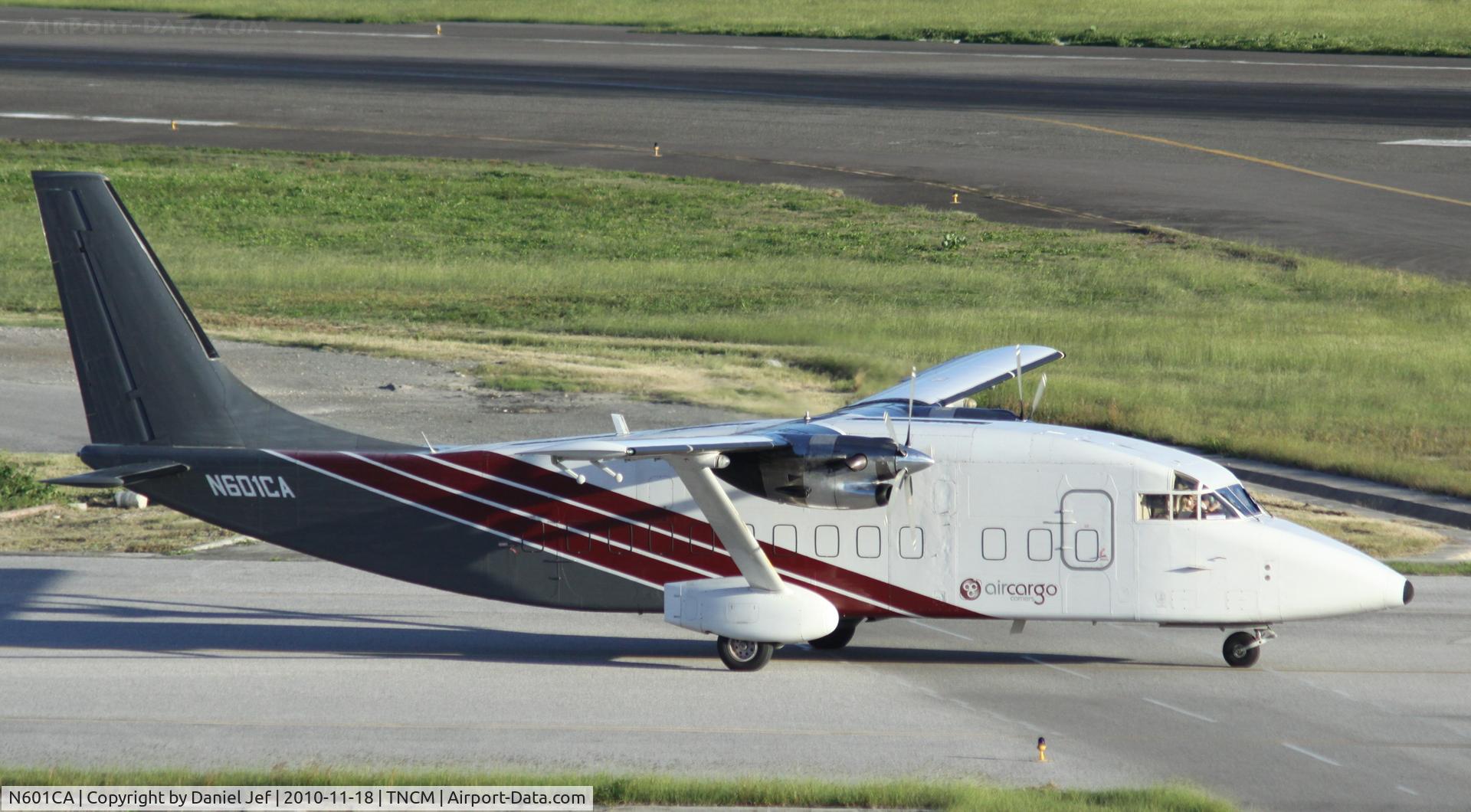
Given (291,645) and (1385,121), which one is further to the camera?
(1385,121)

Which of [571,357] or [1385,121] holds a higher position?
[1385,121]

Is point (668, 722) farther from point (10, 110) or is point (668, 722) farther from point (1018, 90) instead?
point (10, 110)

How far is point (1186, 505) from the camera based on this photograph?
726 inches

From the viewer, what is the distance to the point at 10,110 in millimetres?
70000

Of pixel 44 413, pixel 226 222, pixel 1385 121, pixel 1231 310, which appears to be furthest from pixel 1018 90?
pixel 44 413

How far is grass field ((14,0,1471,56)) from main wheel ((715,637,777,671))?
73341 millimetres

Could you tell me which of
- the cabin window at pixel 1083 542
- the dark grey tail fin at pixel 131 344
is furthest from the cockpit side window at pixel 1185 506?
the dark grey tail fin at pixel 131 344

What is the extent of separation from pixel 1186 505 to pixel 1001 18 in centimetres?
8243

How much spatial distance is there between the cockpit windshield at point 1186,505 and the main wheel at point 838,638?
398 centimetres

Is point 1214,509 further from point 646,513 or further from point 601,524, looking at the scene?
point 601,524

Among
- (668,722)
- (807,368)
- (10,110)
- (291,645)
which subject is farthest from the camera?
(10,110)

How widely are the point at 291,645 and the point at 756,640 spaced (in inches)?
249

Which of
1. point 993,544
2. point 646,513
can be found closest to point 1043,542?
point 993,544

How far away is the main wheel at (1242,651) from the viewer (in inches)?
758
